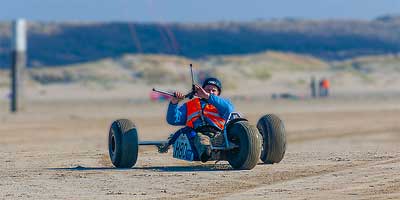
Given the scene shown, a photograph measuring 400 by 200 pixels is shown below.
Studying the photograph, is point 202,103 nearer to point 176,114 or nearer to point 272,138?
point 176,114

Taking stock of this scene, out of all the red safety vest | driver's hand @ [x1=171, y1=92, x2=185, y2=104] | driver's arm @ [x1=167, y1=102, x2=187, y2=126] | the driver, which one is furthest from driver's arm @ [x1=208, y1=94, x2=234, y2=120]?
driver's arm @ [x1=167, y1=102, x2=187, y2=126]

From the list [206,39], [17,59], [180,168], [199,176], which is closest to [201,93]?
[180,168]

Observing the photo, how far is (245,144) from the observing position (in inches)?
620

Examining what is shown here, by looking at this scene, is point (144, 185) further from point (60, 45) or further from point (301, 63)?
point (60, 45)

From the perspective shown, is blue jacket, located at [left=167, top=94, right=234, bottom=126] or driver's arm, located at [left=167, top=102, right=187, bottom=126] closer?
blue jacket, located at [left=167, top=94, right=234, bottom=126]

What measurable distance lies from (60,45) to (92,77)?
36.2 m

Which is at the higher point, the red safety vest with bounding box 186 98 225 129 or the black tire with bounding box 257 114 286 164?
the red safety vest with bounding box 186 98 225 129

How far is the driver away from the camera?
16234 mm

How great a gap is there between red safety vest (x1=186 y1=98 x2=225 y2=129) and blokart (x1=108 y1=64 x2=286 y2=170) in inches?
5.1

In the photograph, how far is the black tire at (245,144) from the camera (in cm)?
1570

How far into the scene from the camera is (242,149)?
51.9 feet

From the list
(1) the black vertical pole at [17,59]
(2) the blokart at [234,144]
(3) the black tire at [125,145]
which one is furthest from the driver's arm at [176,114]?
(1) the black vertical pole at [17,59]

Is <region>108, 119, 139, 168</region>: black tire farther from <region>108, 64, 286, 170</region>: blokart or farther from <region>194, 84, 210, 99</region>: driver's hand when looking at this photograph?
<region>194, 84, 210, 99</region>: driver's hand

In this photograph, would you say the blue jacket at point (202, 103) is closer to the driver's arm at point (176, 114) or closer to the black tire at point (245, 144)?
the driver's arm at point (176, 114)
